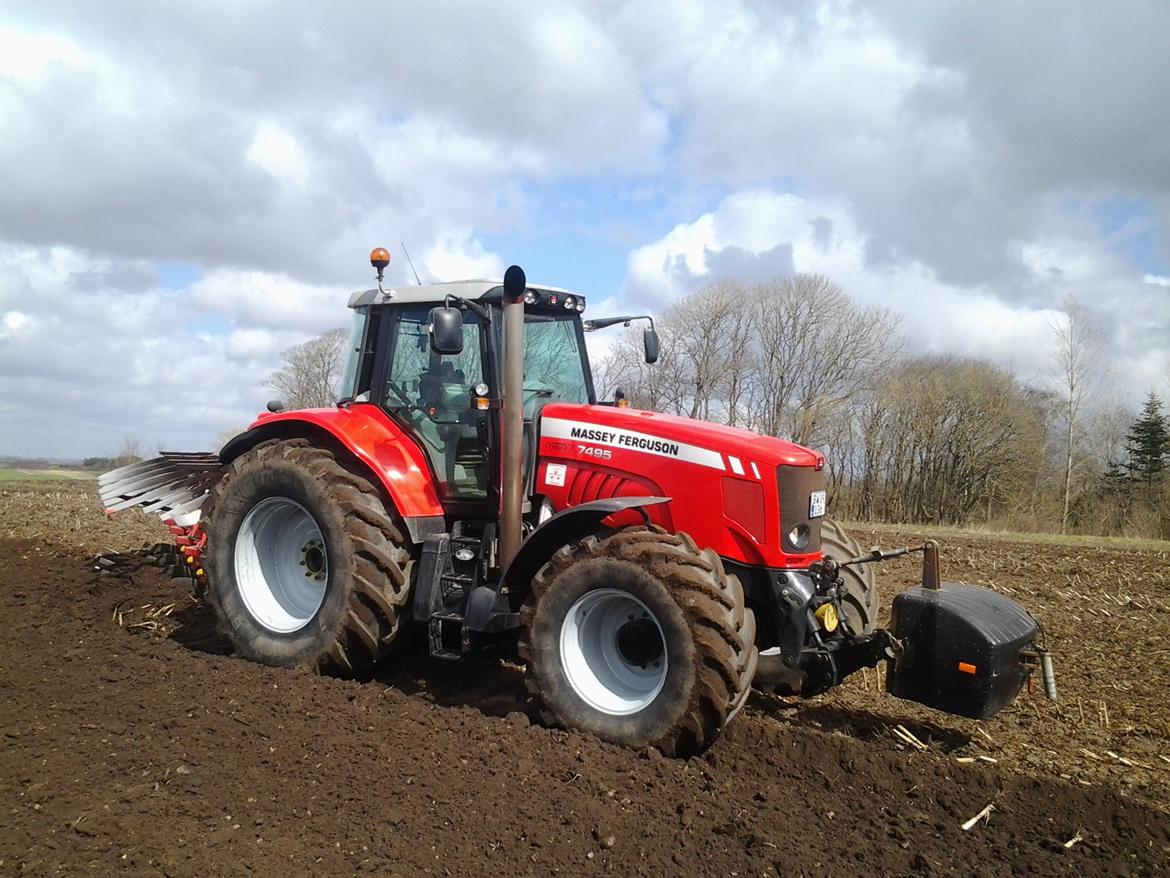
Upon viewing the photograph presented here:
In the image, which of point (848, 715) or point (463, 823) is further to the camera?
point (848, 715)

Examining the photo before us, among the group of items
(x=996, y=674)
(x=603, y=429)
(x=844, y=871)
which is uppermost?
(x=603, y=429)

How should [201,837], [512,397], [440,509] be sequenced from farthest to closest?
[440,509] → [512,397] → [201,837]

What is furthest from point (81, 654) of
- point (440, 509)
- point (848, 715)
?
point (848, 715)

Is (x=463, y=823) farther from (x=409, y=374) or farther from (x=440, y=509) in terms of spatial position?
(x=409, y=374)

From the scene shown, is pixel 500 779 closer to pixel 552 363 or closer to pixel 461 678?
pixel 461 678

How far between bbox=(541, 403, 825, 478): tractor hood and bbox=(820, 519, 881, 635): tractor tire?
0.58 metres

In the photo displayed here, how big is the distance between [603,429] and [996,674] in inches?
94.8

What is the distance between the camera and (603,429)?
5.18m

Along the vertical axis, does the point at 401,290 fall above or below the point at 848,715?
above

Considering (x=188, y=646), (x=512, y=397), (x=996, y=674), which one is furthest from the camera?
(x=188, y=646)

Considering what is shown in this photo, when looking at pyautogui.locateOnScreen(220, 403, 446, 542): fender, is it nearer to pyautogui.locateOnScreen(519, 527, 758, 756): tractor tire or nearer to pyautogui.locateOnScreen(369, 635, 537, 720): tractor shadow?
pyautogui.locateOnScreen(369, 635, 537, 720): tractor shadow

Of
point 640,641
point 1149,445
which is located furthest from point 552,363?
point 1149,445

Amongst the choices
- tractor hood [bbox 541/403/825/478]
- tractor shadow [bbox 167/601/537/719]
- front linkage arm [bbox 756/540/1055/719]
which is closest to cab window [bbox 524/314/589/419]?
tractor hood [bbox 541/403/825/478]

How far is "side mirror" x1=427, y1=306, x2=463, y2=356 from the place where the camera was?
482 cm
